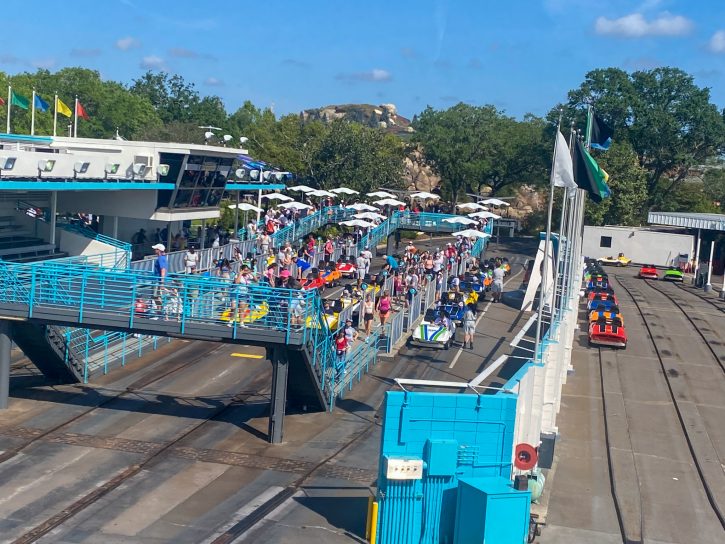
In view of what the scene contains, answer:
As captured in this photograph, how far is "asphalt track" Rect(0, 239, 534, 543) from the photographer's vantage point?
52.9 feet

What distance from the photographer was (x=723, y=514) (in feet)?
61.6

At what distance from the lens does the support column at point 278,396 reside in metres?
21.1

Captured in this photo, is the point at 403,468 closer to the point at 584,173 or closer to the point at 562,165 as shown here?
the point at 562,165

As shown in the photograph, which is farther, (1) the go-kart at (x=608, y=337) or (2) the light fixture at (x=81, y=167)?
(1) the go-kart at (x=608, y=337)

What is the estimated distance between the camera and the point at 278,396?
832 inches

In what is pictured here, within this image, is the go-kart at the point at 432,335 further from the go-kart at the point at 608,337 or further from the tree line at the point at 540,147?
the tree line at the point at 540,147

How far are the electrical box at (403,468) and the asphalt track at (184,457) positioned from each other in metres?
1.60

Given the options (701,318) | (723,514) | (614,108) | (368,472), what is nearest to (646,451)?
(723,514)

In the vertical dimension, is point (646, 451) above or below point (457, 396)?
below

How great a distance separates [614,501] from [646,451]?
4.42m

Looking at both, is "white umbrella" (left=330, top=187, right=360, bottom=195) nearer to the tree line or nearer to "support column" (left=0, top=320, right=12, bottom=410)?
the tree line

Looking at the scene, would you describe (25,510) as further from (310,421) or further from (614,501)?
(614,501)

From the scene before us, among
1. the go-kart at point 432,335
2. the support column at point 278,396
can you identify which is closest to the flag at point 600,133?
the go-kart at point 432,335

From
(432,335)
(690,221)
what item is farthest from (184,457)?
(690,221)
